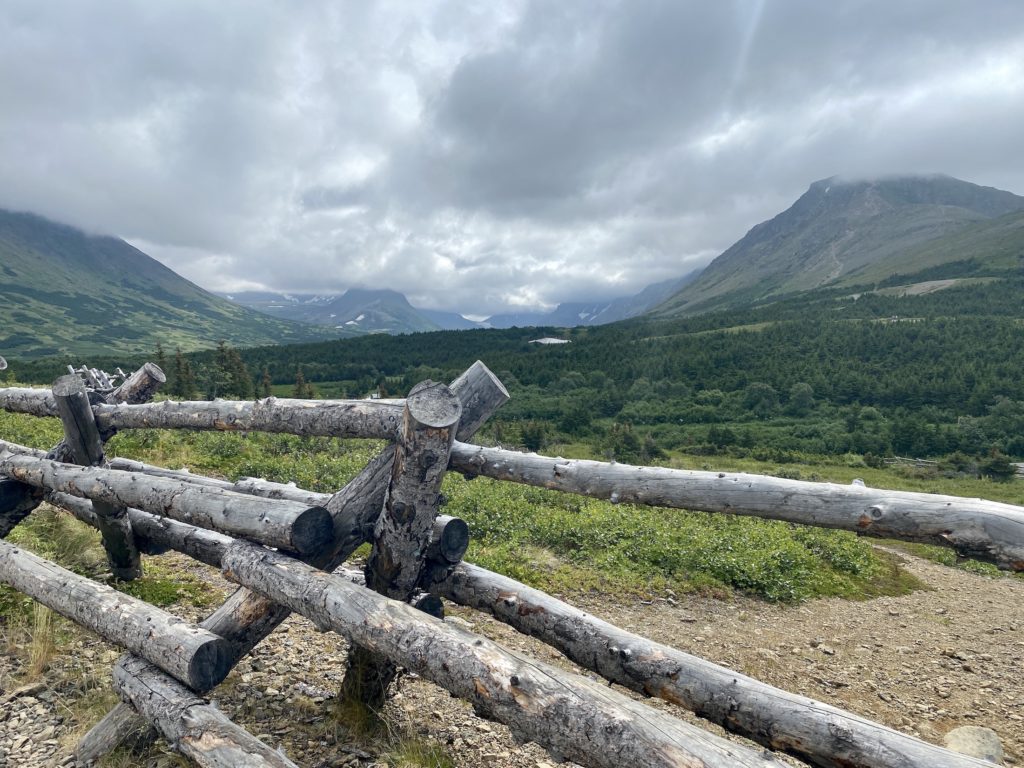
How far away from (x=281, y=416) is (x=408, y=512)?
5.70ft

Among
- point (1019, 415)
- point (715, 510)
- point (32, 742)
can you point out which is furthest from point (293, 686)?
point (1019, 415)

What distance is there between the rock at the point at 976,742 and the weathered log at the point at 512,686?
15.2ft

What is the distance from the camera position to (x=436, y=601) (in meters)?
4.95

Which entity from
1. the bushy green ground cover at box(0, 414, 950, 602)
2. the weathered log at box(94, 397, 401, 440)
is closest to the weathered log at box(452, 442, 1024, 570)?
the weathered log at box(94, 397, 401, 440)

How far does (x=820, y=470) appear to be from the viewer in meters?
49.3

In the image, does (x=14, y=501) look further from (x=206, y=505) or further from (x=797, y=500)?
(x=797, y=500)

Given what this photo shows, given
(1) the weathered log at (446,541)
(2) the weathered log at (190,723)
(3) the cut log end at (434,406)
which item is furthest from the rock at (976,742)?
(2) the weathered log at (190,723)

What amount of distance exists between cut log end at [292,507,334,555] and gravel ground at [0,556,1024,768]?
1.63 m

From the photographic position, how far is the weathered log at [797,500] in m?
2.79

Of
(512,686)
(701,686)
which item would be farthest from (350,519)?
(701,686)

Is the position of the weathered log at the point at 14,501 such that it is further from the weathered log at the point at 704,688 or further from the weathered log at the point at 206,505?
the weathered log at the point at 704,688

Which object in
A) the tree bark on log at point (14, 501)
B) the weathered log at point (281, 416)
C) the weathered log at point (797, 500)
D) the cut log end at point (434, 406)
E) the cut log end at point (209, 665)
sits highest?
the cut log end at point (434, 406)

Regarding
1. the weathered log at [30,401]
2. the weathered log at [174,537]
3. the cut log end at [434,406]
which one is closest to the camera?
the cut log end at [434,406]

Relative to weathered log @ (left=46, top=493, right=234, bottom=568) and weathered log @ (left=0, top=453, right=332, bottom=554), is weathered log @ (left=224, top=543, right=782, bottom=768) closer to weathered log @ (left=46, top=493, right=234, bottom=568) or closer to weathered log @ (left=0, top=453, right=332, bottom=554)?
weathered log @ (left=0, top=453, right=332, bottom=554)
